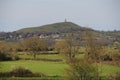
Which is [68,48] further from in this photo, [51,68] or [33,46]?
[51,68]

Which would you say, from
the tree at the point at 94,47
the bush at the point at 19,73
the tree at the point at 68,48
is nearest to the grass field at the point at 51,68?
the bush at the point at 19,73

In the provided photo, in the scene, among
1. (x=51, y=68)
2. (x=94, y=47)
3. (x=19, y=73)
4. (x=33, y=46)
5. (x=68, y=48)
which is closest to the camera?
(x=19, y=73)

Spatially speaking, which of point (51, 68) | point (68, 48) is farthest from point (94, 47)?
point (68, 48)

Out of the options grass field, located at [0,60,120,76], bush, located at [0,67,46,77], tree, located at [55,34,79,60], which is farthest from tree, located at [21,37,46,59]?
bush, located at [0,67,46,77]

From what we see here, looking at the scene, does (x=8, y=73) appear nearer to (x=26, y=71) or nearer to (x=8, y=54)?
(x=26, y=71)

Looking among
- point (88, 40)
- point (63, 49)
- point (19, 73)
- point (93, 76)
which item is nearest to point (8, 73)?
point (19, 73)

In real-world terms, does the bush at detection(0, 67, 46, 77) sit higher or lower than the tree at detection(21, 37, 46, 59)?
lower

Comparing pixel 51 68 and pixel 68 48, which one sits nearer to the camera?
pixel 51 68

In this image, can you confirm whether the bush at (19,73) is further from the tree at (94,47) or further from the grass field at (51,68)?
the tree at (94,47)

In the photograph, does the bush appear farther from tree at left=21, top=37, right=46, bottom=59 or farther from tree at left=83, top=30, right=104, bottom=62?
tree at left=21, top=37, right=46, bottom=59

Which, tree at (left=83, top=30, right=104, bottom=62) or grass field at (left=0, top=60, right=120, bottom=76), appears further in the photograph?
tree at (left=83, top=30, right=104, bottom=62)

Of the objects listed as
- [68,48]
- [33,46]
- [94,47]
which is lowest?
[68,48]

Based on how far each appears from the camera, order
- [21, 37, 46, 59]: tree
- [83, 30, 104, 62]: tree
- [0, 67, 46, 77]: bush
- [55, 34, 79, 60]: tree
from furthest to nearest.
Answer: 1. [21, 37, 46, 59]: tree
2. [55, 34, 79, 60]: tree
3. [83, 30, 104, 62]: tree
4. [0, 67, 46, 77]: bush

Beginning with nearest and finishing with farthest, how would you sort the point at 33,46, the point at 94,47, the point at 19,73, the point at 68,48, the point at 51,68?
the point at 19,73
the point at 94,47
the point at 51,68
the point at 68,48
the point at 33,46
